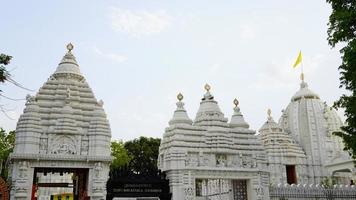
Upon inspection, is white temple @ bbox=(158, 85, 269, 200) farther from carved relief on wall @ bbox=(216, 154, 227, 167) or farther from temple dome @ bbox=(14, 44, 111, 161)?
temple dome @ bbox=(14, 44, 111, 161)

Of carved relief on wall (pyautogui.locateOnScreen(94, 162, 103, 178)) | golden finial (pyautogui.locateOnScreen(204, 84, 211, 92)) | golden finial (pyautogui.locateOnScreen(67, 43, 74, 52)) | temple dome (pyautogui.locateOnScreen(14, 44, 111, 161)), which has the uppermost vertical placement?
golden finial (pyautogui.locateOnScreen(67, 43, 74, 52))

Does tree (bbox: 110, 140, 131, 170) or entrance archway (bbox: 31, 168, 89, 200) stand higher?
tree (bbox: 110, 140, 131, 170)

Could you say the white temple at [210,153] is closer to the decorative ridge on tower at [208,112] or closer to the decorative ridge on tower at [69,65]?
the decorative ridge on tower at [208,112]

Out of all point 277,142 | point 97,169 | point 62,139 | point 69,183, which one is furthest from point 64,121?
point 277,142

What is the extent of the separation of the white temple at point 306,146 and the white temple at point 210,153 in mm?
19353

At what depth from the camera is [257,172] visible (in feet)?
94.3

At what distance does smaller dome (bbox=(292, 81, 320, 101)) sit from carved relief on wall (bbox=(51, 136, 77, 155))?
3933 centimetres

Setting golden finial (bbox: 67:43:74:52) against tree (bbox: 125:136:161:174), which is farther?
tree (bbox: 125:136:161:174)

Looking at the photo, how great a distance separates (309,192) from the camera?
101 feet

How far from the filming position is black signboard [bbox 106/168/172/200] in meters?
24.3

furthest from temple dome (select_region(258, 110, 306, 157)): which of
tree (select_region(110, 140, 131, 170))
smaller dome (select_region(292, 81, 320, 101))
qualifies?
tree (select_region(110, 140, 131, 170))

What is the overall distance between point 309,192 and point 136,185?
15052 millimetres

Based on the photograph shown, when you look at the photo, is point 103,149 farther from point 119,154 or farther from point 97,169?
point 119,154

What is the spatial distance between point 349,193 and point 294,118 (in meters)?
22.2
